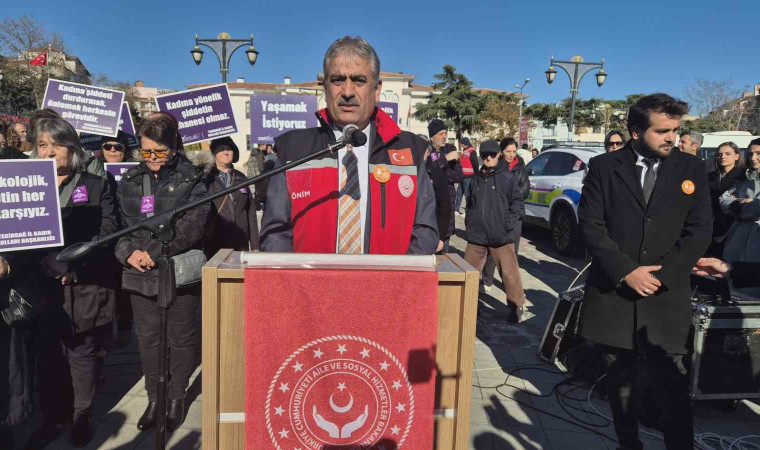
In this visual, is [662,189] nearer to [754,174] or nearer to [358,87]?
[358,87]

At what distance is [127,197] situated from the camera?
3.18 m

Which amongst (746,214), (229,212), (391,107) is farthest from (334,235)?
(391,107)

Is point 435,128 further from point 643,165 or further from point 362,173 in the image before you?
point 362,173

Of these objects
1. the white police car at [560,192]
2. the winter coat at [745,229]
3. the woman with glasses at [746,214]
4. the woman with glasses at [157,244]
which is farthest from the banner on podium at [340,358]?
the white police car at [560,192]

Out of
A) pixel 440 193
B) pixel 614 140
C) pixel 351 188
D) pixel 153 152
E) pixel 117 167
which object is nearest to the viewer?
pixel 351 188

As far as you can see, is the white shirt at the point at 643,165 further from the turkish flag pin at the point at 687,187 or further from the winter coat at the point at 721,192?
the winter coat at the point at 721,192

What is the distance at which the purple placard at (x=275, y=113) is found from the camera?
7082mm

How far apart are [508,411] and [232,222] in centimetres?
319

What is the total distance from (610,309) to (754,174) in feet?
12.5

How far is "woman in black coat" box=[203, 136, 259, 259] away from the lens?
4.73m

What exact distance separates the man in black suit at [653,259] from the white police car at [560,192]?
6.31 metres

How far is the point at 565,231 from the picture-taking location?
9.11 m

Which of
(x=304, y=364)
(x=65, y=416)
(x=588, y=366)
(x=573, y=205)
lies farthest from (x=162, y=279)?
(x=573, y=205)

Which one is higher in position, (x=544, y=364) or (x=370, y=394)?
(x=370, y=394)
